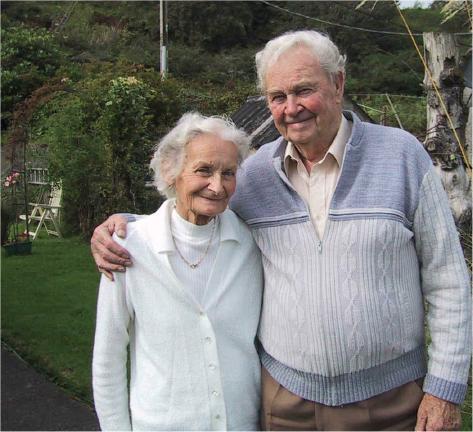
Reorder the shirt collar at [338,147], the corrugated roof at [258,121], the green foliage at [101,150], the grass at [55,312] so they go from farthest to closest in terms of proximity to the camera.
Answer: the green foliage at [101,150] → the corrugated roof at [258,121] → the grass at [55,312] → the shirt collar at [338,147]

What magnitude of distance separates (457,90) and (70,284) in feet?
13.9

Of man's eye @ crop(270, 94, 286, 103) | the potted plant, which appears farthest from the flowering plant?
man's eye @ crop(270, 94, 286, 103)

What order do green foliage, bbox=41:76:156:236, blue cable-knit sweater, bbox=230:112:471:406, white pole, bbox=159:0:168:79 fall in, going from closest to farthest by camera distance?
blue cable-knit sweater, bbox=230:112:471:406
green foliage, bbox=41:76:156:236
white pole, bbox=159:0:168:79

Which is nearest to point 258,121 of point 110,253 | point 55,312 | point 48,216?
point 55,312

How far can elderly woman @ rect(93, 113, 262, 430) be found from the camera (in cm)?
188

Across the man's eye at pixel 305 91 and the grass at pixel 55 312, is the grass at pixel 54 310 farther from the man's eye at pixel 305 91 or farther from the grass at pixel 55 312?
the man's eye at pixel 305 91

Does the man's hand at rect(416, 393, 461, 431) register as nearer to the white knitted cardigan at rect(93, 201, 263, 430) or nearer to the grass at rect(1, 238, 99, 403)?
the white knitted cardigan at rect(93, 201, 263, 430)

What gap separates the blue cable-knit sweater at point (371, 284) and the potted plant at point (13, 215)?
6.47 meters

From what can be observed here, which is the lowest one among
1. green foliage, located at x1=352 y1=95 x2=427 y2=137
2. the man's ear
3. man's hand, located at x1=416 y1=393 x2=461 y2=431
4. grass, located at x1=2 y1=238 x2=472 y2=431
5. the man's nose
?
grass, located at x1=2 y1=238 x2=472 y2=431

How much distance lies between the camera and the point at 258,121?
580 centimetres

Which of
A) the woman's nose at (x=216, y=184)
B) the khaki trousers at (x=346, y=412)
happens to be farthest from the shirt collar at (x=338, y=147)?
the khaki trousers at (x=346, y=412)

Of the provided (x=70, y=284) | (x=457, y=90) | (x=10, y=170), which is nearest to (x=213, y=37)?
(x=10, y=170)

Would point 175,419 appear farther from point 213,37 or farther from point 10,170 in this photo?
point 213,37

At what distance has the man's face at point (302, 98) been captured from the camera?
1.89m
